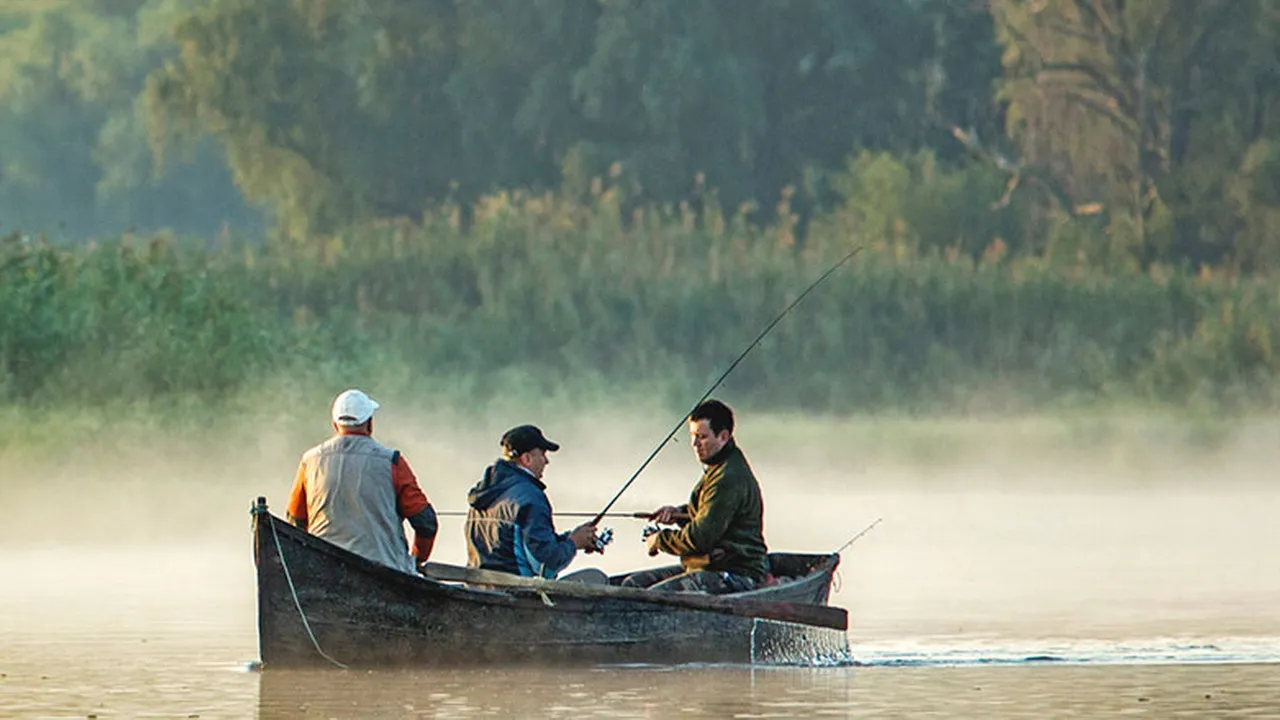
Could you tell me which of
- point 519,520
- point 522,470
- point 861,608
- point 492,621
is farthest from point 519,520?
point 861,608

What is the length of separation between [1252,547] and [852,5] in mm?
28159

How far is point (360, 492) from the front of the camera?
42.8 ft

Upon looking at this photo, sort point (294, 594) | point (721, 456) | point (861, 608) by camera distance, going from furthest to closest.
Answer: point (861, 608)
point (721, 456)
point (294, 594)

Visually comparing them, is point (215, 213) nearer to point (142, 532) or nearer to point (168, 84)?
point (168, 84)

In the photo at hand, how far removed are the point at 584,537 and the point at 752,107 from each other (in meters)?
33.1

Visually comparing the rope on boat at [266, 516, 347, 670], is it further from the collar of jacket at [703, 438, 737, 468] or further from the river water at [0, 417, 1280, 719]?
the collar of jacket at [703, 438, 737, 468]

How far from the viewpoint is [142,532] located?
21.9m

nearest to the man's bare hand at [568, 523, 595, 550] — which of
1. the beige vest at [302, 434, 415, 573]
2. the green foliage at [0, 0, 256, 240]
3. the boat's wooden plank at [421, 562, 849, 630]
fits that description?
the boat's wooden plank at [421, 562, 849, 630]

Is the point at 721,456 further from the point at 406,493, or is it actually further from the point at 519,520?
the point at 406,493

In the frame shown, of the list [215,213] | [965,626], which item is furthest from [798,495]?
[215,213]

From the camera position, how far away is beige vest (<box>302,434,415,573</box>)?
42.7 ft

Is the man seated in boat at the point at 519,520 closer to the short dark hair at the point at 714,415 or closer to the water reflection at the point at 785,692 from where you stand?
the water reflection at the point at 785,692

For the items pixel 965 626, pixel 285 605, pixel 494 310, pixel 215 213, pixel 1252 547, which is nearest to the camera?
pixel 285 605

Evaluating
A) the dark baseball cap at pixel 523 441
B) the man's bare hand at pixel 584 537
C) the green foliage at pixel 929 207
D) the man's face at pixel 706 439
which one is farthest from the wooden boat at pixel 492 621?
the green foliage at pixel 929 207
